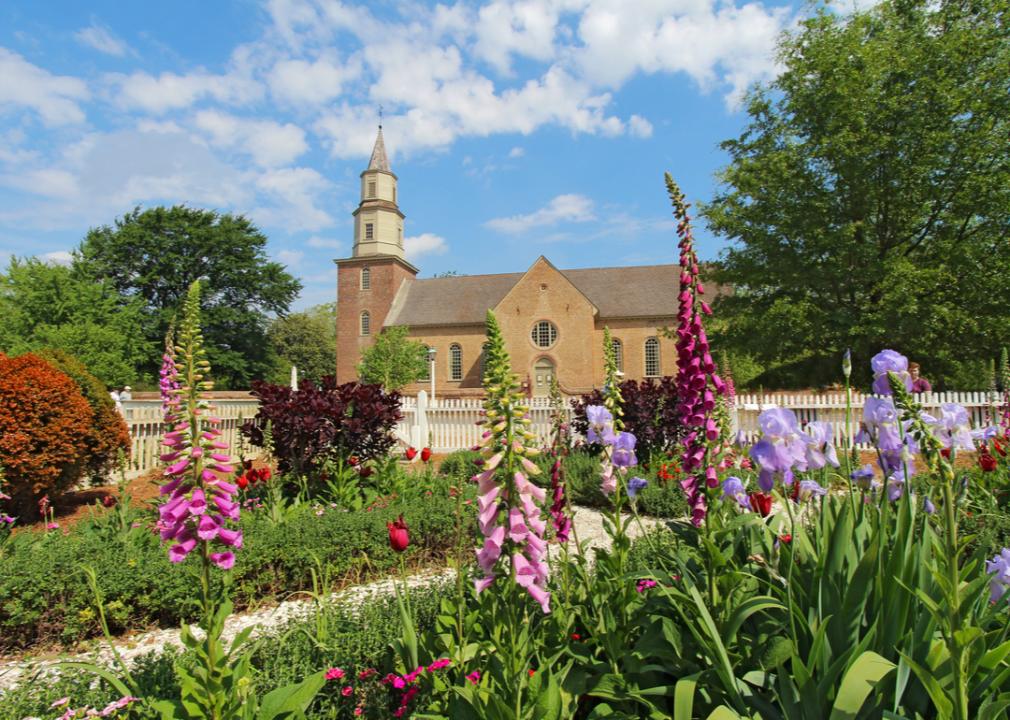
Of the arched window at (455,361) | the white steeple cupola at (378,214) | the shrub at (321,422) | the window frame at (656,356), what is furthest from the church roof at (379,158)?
the shrub at (321,422)

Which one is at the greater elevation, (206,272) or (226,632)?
(206,272)

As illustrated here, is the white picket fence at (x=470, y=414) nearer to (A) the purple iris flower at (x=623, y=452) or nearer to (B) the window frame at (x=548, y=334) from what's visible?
(A) the purple iris flower at (x=623, y=452)

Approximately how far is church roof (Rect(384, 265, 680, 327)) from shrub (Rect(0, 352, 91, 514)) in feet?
99.6

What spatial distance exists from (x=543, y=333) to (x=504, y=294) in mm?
5627

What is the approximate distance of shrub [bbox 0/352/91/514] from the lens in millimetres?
6566

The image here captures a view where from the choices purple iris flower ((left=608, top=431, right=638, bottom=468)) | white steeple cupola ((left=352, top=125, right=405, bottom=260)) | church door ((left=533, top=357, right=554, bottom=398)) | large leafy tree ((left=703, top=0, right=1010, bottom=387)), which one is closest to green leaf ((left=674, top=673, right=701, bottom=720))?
purple iris flower ((left=608, top=431, right=638, bottom=468))

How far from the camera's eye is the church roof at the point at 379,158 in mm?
41438

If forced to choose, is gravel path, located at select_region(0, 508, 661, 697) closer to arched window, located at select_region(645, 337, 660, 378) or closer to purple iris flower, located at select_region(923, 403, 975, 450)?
purple iris flower, located at select_region(923, 403, 975, 450)

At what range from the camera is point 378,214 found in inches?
1614

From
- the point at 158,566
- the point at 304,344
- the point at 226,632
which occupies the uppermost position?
the point at 304,344

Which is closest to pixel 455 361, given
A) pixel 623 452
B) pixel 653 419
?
pixel 653 419

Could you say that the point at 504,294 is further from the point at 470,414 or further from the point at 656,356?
the point at 470,414

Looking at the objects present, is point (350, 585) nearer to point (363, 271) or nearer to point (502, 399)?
point (502, 399)

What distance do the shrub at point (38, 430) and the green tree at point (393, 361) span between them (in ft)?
72.4
